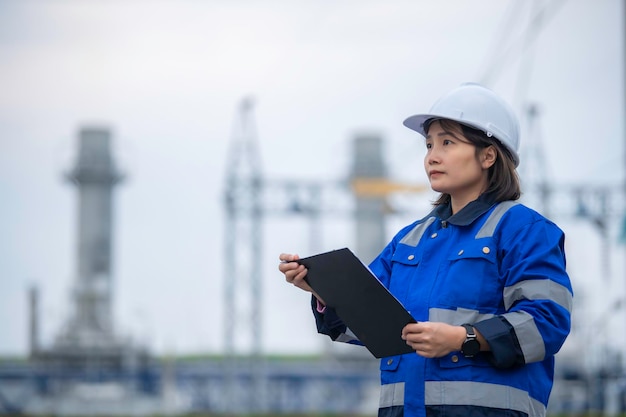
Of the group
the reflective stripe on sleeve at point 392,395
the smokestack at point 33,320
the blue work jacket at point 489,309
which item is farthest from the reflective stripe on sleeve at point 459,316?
the smokestack at point 33,320

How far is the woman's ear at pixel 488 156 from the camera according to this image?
3.44 m

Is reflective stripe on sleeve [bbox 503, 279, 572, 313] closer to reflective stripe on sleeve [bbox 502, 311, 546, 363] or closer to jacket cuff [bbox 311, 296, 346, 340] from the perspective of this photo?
reflective stripe on sleeve [bbox 502, 311, 546, 363]

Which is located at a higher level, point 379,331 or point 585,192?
point 585,192

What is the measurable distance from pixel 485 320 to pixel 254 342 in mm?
35909

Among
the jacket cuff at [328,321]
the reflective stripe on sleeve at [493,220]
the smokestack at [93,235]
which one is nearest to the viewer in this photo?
the reflective stripe on sleeve at [493,220]

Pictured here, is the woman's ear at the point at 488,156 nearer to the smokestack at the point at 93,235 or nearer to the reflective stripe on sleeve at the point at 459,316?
the reflective stripe on sleeve at the point at 459,316

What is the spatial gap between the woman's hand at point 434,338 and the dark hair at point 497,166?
55cm

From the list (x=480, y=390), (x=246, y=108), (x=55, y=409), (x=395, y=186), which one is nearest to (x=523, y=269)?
(x=480, y=390)

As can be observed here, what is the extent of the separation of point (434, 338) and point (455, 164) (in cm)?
62

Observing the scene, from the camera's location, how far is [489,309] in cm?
323

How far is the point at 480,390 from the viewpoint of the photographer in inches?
123

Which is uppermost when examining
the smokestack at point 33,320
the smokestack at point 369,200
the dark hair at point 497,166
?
the smokestack at point 369,200

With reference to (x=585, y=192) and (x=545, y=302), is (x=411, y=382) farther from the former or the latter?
(x=585, y=192)

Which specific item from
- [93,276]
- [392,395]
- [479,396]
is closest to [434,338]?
[479,396]
